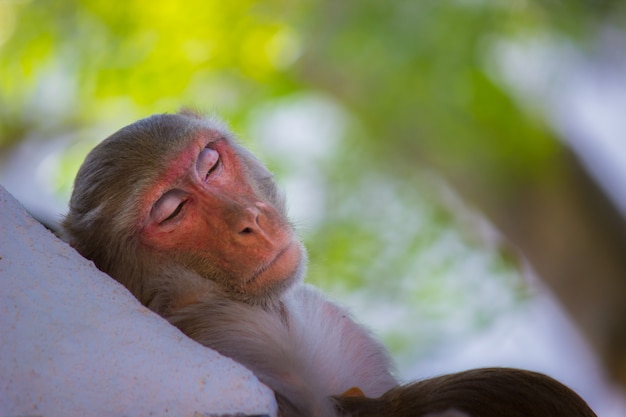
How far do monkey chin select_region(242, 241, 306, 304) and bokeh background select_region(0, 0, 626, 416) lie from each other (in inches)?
95.6

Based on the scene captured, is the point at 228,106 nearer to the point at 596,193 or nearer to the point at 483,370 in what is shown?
the point at 596,193

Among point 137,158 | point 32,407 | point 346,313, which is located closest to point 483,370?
point 346,313

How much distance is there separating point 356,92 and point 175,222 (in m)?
3.17

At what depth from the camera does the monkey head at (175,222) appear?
182 centimetres

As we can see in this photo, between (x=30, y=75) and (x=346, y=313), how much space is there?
2989mm

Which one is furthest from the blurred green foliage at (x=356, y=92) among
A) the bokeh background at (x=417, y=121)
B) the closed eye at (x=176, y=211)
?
the closed eye at (x=176, y=211)

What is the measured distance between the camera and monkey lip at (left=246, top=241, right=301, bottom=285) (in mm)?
1814

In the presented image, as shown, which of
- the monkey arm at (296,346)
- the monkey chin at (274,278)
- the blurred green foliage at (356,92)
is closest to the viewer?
the monkey arm at (296,346)

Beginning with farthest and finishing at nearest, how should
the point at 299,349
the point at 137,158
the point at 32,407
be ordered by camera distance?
1. the point at 137,158
2. the point at 299,349
3. the point at 32,407

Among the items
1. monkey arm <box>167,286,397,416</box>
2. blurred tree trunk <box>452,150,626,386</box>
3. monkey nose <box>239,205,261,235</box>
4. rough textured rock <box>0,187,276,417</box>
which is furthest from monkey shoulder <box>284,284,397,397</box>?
blurred tree trunk <box>452,150,626,386</box>

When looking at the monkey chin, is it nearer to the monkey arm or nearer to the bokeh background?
the monkey arm

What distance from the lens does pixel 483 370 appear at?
1469 millimetres

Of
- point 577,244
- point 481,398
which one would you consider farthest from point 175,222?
point 577,244

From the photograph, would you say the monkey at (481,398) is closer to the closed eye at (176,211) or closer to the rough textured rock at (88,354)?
the rough textured rock at (88,354)
